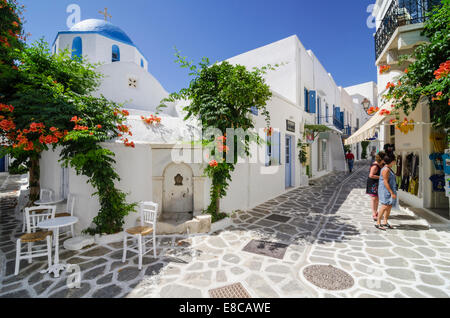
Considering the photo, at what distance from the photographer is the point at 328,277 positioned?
3.36 metres

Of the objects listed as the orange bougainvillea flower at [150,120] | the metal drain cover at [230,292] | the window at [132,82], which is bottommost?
the metal drain cover at [230,292]

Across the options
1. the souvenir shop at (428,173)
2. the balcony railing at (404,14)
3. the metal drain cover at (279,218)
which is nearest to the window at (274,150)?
the metal drain cover at (279,218)

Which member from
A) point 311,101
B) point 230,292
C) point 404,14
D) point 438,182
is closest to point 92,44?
point 311,101

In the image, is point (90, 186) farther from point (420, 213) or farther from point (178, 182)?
point (420, 213)

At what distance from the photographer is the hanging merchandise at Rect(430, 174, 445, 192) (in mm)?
6203

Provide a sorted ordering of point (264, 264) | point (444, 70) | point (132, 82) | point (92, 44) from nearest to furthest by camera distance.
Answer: point (264, 264), point (444, 70), point (132, 82), point (92, 44)

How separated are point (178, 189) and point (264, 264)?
338cm

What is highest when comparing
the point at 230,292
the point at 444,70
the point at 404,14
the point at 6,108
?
the point at 404,14

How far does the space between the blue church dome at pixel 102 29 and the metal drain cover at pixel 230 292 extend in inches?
826

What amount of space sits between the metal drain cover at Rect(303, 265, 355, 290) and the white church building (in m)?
3.26

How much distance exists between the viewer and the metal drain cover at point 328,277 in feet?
10.3

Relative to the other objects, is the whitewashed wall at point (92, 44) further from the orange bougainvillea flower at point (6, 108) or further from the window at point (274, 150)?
the window at point (274, 150)

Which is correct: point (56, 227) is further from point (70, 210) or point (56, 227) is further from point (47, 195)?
point (47, 195)
